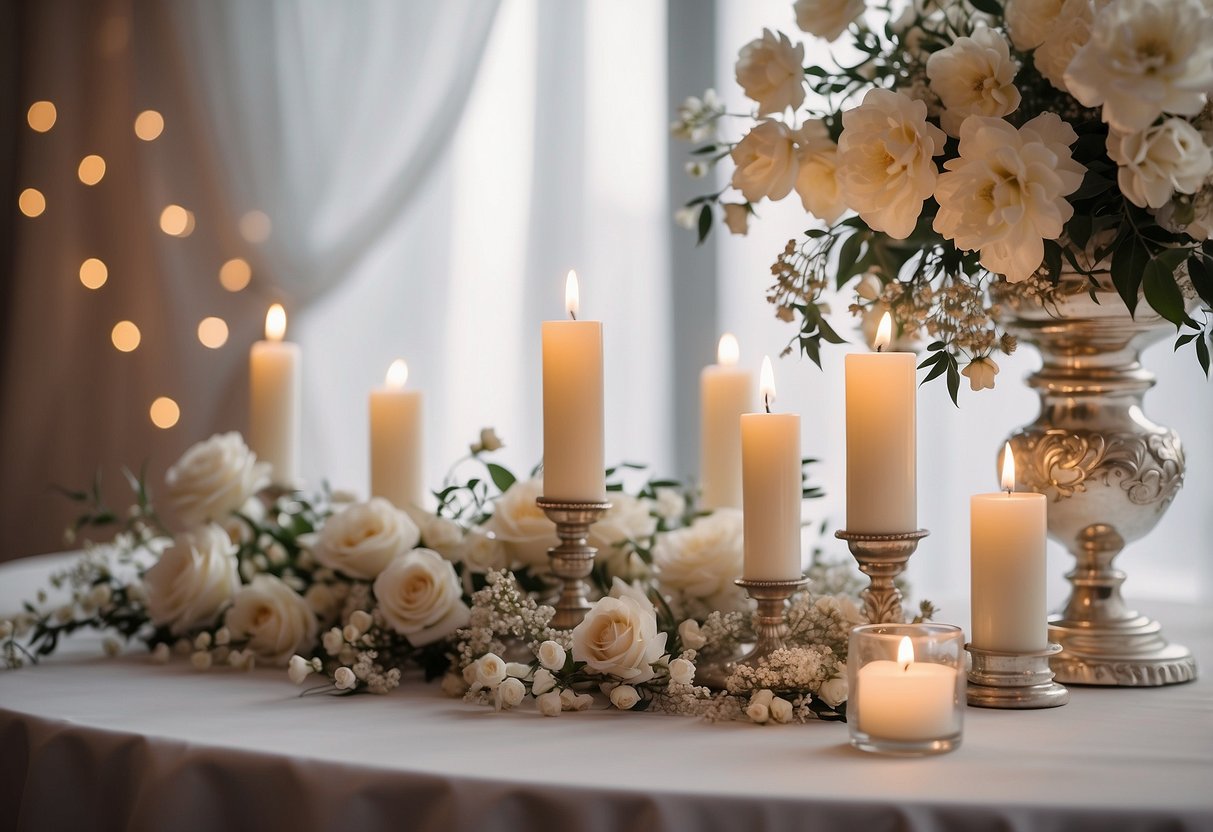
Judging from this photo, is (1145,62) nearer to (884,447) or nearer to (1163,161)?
(1163,161)

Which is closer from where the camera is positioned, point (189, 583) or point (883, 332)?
point (883, 332)

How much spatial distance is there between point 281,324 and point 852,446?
2.81 ft

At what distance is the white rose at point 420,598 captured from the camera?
1.20 m

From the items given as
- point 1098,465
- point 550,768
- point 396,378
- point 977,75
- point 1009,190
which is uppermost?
point 977,75

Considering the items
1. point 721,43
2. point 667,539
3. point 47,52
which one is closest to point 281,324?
point 667,539

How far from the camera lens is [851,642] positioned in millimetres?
938

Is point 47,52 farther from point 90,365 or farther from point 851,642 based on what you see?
point 851,642

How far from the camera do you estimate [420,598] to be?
1206 mm

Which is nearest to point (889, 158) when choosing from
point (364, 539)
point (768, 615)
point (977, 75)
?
point (977, 75)

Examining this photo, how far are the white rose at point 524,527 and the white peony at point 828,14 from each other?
558 mm

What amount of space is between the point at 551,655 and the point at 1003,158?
570mm

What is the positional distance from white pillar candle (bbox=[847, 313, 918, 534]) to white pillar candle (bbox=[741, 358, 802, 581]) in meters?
0.05

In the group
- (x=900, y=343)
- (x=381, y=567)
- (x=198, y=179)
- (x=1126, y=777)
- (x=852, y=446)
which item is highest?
(x=198, y=179)

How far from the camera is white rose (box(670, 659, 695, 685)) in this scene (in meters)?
1.05
